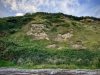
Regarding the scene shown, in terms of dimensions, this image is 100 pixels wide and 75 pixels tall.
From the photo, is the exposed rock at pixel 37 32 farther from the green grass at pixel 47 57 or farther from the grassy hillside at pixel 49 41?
the green grass at pixel 47 57

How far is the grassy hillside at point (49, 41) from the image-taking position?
54.8 m

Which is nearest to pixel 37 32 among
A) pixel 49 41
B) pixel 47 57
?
pixel 49 41

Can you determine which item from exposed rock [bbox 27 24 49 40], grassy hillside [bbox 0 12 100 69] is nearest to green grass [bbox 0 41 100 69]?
grassy hillside [bbox 0 12 100 69]

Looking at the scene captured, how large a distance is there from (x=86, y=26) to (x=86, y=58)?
29.7 meters

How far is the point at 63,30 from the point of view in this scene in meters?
77.4

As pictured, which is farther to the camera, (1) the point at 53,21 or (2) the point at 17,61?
(1) the point at 53,21

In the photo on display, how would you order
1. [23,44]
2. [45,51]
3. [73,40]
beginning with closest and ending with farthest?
[45,51], [23,44], [73,40]

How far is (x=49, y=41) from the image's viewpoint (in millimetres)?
69938

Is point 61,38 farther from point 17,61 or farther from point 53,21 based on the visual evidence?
point 17,61

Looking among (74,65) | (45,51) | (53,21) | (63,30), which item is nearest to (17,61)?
(45,51)

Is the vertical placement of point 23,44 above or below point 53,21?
below

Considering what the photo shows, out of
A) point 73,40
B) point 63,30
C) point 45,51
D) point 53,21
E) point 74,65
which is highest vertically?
point 53,21

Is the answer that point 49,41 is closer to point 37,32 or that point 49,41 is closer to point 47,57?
point 37,32

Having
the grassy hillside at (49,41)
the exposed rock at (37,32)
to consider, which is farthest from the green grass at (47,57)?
the exposed rock at (37,32)
